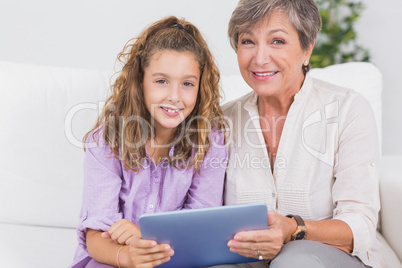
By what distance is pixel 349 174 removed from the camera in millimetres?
1438

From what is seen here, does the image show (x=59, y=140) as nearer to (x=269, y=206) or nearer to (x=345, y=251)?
(x=269, y=206)

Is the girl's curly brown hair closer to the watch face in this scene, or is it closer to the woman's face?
the woman's face

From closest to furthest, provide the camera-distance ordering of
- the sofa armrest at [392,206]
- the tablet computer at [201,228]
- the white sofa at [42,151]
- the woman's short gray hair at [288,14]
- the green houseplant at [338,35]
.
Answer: the tablet computer at [201,228] < the woman's short gray hair at [288,14] < the sofa armrest at [392,206] < the white sofa at [42,151] < the green houseplant at [338,35]

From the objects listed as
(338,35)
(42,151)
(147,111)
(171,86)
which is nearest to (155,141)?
(147,111)

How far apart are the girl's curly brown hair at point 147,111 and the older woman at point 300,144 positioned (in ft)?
0.41

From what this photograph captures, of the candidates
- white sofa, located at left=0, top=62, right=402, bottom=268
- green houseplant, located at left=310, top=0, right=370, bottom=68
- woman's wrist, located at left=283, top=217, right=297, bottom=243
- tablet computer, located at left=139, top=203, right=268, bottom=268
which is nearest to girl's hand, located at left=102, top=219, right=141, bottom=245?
tablet computer, located at left=139, top=203, right=268, bottom=268

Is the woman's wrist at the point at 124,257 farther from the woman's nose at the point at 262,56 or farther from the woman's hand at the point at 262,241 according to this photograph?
the woman's nose at the point at 262,56

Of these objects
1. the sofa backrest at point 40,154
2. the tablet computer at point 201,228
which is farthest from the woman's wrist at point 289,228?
the sofa backrest at point 40,154

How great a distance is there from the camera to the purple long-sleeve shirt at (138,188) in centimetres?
146

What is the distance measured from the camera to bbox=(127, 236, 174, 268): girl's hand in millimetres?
1201

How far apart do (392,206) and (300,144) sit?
433mm

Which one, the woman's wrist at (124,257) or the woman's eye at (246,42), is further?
the woman's eye at (246,42)

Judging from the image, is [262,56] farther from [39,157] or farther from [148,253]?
[39,157]

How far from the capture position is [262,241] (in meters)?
1.24
